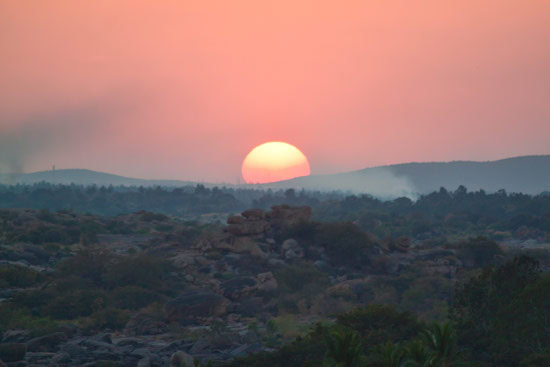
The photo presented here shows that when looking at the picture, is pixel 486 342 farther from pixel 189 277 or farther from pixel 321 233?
pixel 321 233

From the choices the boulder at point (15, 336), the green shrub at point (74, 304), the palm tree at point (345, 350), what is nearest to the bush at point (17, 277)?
the green shrub at point (74, 304)

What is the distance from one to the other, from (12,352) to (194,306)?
10706 millimetres

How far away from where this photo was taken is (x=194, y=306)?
107 ft

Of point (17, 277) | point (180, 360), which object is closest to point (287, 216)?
point (17, 277)

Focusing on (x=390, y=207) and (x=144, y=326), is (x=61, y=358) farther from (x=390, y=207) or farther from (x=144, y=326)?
(x=390, y=207)

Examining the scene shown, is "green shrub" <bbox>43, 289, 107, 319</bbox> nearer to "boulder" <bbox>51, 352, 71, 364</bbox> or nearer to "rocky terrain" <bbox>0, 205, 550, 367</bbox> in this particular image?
"rocky terrain" <bbox>0, 205, 550, 367</bbox>

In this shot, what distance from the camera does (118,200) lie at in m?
152

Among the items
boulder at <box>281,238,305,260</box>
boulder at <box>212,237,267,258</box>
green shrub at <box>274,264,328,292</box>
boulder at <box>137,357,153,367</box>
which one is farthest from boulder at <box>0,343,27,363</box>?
boulder at <box>281,238,305,260</box>

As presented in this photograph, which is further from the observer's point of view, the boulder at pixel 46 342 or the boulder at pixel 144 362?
the boulder at pixel 46 342

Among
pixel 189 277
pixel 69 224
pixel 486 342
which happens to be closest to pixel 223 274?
pixel 189 277

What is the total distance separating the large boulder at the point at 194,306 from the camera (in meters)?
32.0

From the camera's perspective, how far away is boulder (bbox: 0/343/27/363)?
2342cm

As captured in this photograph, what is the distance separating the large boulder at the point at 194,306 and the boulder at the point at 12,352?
29.7 ft

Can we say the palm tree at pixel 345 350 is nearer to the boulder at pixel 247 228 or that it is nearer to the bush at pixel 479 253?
the bush at pixel 479 253
